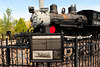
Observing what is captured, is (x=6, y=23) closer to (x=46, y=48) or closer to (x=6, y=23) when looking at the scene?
(x=6, y=23)

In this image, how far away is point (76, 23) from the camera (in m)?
9.28

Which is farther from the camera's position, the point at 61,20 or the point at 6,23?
the point at 6,23

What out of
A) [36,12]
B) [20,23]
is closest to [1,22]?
[20,23]

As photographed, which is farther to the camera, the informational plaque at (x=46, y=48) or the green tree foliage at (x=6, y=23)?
the green tree foliage at (x=6, y=23)

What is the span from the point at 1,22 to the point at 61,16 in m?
21.7

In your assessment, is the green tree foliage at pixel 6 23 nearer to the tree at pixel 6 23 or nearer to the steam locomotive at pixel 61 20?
the tree at pixel 6 23

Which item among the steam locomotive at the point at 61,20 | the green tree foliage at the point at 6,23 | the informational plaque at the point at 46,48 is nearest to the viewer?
the informational plaque at the point at 46,48

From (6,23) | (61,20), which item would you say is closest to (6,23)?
(6,23)

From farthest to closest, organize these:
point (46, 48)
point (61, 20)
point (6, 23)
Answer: point (6, 23), point (61, 20), point (46, 48)

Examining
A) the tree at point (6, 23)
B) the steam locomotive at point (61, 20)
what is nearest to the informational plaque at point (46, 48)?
the steam locomotive at point (61, 20)

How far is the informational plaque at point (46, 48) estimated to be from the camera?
2.91 meters

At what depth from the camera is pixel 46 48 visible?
2932 mm

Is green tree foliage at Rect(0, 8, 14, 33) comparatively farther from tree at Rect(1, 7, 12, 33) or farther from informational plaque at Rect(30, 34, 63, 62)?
informational plaque at Rect(30, 34, 63, 62)

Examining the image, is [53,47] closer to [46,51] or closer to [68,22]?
[46,51]
